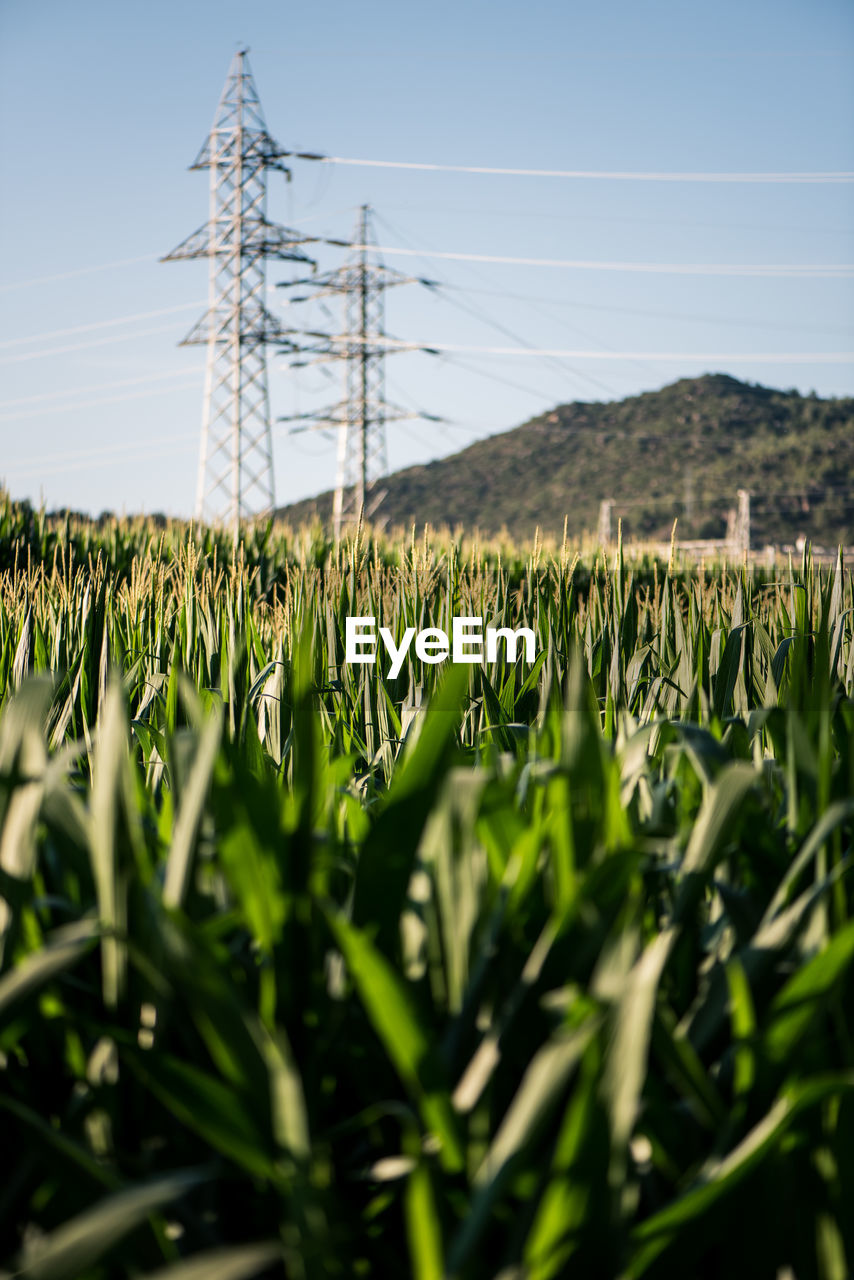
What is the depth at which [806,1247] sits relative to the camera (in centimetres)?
62

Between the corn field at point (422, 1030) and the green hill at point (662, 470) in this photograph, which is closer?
the corn field at point (422, 1030)

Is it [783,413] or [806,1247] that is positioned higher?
[783,413]

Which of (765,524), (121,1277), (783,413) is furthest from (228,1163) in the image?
(783,413)

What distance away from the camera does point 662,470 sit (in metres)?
53.3

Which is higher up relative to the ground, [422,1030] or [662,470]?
[662,470]

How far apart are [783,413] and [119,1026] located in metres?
62.2

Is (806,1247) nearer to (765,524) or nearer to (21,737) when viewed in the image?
(21,737)

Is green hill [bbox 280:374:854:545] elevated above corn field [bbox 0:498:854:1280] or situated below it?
above

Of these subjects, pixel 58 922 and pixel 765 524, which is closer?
pixel 58 922

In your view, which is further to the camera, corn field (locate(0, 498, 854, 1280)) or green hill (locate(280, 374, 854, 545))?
green hill (locate(280, 374, 854, 545))

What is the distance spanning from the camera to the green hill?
47406 millimetres

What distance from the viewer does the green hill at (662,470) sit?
156 ft

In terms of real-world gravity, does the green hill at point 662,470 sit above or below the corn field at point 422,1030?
above

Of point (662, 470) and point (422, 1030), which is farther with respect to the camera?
Result: point (662, 470)
